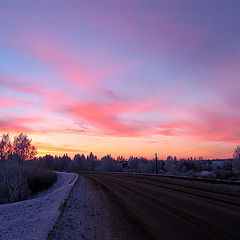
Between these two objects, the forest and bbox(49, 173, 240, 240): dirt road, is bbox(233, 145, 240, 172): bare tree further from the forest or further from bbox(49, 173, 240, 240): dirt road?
bbox(49, 173, 240, 240): dirt road

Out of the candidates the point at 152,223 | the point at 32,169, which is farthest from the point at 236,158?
the point at 152,223

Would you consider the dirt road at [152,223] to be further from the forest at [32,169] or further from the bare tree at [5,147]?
the bare tree at [5,147]

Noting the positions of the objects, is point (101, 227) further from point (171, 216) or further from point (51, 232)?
point (171, 216)

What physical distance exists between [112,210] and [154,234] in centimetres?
356

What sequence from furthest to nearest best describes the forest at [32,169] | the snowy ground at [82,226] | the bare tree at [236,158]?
the bare tree at [236,158]
the forest at [32,169]
the snowy ground at [82,226]

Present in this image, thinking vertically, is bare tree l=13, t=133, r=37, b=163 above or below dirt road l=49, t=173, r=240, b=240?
above

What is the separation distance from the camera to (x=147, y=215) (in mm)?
7688

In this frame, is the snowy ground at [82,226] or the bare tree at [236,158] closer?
the snowy ground at [82,226]

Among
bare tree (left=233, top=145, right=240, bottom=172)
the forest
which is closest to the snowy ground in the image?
the forest

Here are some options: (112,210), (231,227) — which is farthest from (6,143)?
(231,227)

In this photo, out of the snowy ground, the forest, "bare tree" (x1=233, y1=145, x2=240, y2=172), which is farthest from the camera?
"bare tree" (x1=233, y1=145, x2=240, y2=172)

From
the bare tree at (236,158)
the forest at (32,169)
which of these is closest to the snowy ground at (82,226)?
the forest at (32,169)

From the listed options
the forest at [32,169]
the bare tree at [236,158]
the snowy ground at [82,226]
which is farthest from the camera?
the bare tree at [236,158]

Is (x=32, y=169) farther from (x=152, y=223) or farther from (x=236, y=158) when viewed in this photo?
(x=236, y=158)
